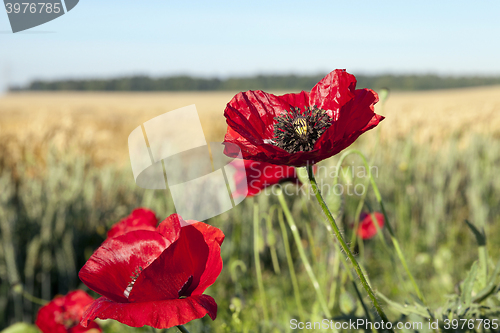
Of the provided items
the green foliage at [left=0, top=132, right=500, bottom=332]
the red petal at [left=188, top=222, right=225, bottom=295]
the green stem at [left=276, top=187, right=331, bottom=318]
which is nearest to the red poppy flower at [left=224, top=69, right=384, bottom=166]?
the red petal at [left=188, top=222, right=225, bottom=295]

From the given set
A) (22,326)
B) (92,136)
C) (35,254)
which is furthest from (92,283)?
(92,136)

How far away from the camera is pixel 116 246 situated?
52cm

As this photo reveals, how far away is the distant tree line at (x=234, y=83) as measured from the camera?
3947 cm

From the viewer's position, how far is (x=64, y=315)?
0.90m

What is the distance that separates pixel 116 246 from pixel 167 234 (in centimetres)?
7

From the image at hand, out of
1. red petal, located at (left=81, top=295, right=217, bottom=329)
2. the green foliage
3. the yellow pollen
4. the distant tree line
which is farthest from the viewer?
the distant tree line

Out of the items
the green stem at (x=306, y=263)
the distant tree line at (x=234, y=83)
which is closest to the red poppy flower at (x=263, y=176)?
the green stem at (x=306, y=263)

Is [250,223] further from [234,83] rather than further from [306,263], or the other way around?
[234,83]

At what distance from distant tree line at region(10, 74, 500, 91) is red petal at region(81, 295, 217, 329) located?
36.6 meters

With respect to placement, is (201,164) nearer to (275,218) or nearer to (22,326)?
(275,218)

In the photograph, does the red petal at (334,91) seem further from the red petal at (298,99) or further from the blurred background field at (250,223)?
the blurred background field at (250,223)

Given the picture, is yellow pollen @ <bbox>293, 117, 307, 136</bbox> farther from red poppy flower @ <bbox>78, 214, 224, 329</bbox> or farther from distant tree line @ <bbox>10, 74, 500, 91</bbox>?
distant tree line @ <bbox>10, 74, 500, 91</bbox>

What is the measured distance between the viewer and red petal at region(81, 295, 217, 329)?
1.33 feet

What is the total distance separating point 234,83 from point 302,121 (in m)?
43.7
